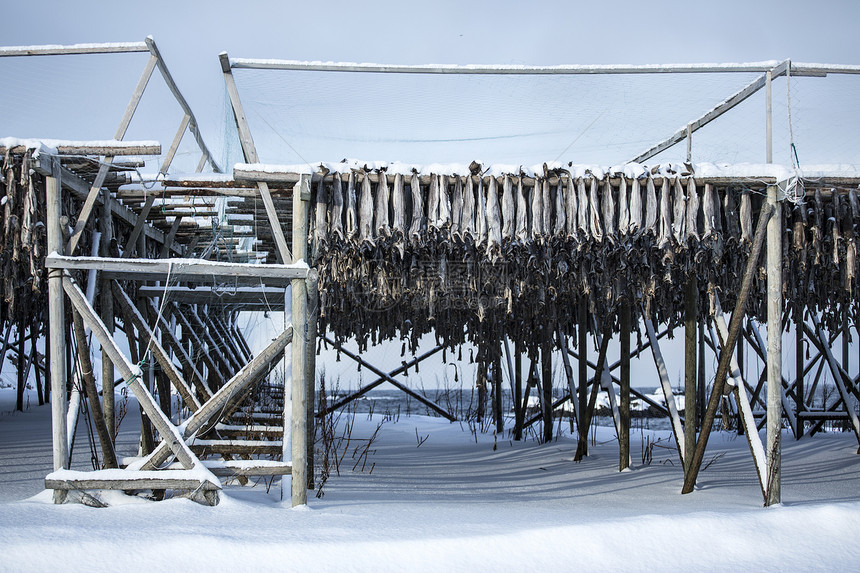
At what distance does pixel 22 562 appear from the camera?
4.18 meters

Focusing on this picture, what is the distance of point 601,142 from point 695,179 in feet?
5.67

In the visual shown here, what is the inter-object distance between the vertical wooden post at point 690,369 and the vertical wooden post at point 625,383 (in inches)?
40.7

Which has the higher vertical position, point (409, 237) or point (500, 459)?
point (409, 237)

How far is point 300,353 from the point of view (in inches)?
235

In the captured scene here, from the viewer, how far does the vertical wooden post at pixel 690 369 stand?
7172mm

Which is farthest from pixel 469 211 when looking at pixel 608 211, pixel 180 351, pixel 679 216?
pixel 180 351

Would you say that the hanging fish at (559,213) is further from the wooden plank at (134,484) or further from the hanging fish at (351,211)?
the wooden plank at (134,484)

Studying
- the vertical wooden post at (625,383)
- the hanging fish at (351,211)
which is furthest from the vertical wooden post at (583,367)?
the hanging fish at (351,211)

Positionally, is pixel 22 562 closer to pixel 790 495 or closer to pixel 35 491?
pixel 35 491

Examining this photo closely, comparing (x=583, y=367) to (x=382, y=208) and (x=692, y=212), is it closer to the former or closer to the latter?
(x=692, y=212)

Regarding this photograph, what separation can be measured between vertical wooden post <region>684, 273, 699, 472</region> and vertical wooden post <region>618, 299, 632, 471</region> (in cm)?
103

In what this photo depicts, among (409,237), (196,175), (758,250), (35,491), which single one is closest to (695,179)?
(758,250)

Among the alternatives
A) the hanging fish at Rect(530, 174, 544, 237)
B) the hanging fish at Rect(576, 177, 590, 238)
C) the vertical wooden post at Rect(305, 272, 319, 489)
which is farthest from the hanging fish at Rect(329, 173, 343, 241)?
the hanging fish at Rect(576, 177, 590, 238)

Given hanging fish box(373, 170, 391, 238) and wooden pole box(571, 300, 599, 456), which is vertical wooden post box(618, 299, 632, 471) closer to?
wooden pole box(571, 300, 599, 456)
